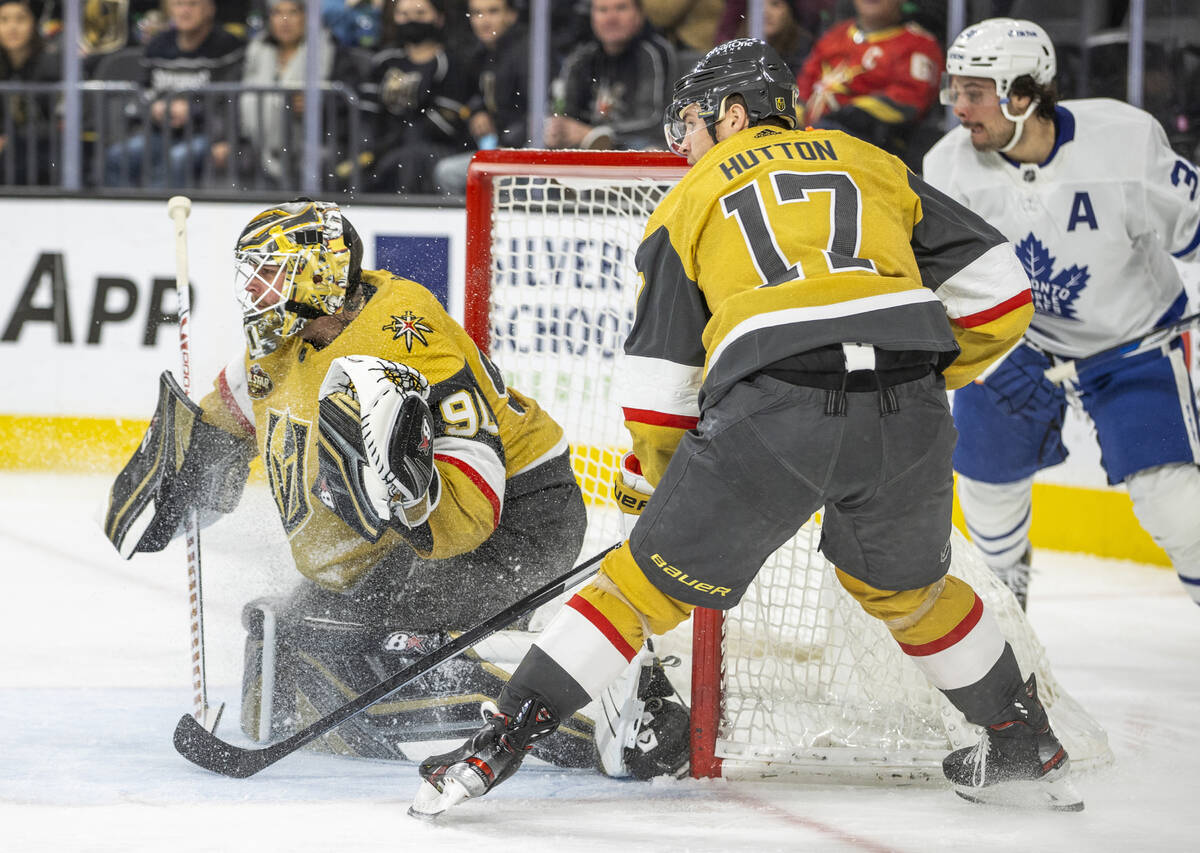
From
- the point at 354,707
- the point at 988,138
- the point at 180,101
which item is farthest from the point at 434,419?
the point at 180,101

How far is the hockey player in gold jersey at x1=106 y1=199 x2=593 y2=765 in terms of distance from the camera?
6.97ft

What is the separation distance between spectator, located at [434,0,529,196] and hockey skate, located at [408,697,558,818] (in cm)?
345

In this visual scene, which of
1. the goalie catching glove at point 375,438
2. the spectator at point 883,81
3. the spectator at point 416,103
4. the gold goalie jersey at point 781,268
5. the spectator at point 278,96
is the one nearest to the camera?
the gold goalie jersey at point 781,268

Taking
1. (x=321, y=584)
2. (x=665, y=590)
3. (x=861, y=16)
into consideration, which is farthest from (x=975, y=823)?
(x=861, y=16)

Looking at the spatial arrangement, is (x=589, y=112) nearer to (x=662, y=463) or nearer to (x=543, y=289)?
(x=543, y=289)

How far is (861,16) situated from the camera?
15.9 feet

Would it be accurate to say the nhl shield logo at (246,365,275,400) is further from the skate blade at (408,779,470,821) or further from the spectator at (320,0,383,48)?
the spectator at (320,0,383,48)

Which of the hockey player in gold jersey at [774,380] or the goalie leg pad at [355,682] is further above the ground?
the hockey player in gold jersey at [774,380]

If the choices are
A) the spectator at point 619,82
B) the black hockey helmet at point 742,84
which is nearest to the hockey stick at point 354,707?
the black hockey helmet at point 742,84

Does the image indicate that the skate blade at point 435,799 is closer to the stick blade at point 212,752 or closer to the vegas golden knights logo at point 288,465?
the stick blade at point 212,752

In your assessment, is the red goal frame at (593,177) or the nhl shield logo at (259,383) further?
the nhl shield logo at (259,383)

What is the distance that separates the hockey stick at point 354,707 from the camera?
218cm

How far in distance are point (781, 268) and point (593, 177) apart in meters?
0.78

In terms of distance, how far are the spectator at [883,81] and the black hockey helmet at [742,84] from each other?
278 centimetres
